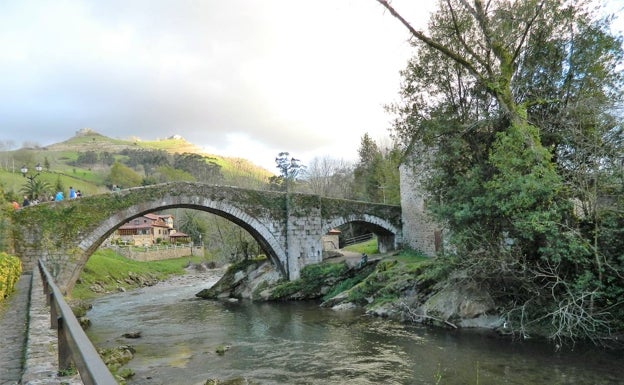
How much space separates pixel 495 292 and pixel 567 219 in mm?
3011

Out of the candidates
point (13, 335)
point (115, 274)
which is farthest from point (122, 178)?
point (13, 335)

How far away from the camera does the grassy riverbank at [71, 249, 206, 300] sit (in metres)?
26.3

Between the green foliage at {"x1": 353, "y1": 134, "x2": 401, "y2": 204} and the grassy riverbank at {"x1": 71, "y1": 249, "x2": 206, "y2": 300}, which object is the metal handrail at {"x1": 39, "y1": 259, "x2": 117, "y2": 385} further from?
the green foliage at {"x1": 353, "y1": 134, "x2": 401, "y2": 204}

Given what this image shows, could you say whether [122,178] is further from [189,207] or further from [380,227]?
[380,227]

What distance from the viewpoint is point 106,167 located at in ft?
300

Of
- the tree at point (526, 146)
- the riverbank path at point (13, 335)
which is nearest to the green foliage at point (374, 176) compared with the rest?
the tree at point (526, 146)

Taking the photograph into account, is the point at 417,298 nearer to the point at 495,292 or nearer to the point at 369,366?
the point at 495,292

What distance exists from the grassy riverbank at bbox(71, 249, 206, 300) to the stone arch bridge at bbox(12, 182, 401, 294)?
22.5 ft

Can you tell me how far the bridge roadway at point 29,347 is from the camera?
3363 millimetres

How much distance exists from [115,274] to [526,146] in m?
28.1

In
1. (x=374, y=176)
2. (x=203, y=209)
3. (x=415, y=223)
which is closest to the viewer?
(x=203, y=209)

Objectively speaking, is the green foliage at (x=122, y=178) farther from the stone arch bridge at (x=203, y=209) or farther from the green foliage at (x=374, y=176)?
the stone arch bridge at (x=203, y=209)

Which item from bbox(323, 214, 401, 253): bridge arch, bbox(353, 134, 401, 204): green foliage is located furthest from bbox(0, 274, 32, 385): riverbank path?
bbox(353, 134, 401, 204): green foliage

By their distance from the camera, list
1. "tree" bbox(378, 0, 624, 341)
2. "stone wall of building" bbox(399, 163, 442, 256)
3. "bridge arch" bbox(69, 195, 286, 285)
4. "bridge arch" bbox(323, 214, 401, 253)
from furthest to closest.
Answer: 1. "bridge arch" bbox(323, 214, 401, 253)
2. "stone wall of building" bbox(399, 163, 442, 256)
3. "bridge arch" bbox(69, 195, 286, 285)
4. "tree" bbox(378, 0, 624, 341)
